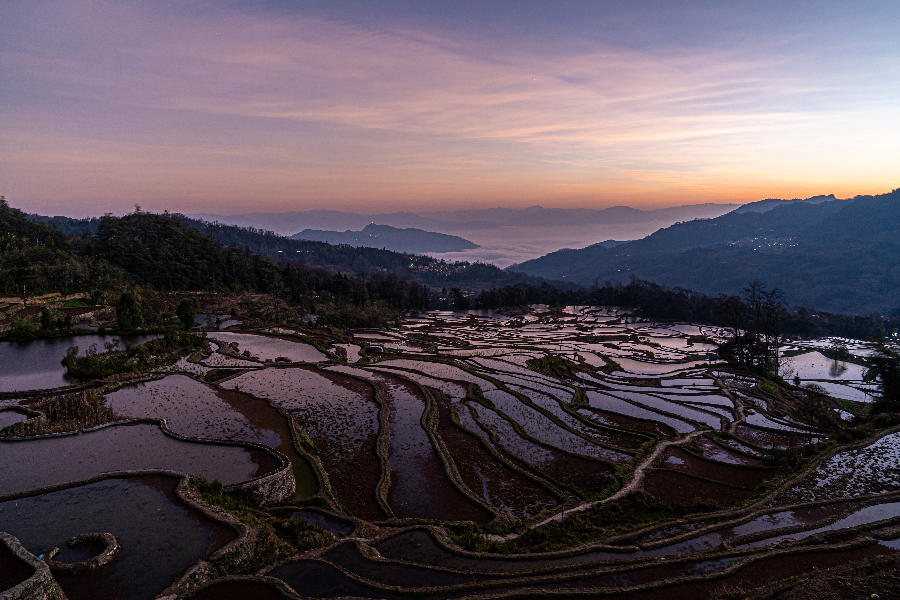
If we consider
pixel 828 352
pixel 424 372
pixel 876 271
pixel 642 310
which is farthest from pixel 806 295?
pixel 424 372

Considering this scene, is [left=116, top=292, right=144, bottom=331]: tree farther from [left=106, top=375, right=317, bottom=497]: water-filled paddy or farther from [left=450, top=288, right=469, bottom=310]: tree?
[left=450, top=288, right=469, bottom=310]: tree

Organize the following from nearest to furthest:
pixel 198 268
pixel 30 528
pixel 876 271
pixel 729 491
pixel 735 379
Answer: pixel 30 528
pixel 729 491
pixel 735 379
pixel 198 268
pixel 876 271

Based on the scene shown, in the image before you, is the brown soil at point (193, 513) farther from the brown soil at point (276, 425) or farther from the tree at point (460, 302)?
the tree at point (460, 302)

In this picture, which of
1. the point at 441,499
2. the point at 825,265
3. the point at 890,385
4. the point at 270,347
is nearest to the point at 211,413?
the point at 441,499

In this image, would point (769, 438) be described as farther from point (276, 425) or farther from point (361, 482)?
point (276, 425)

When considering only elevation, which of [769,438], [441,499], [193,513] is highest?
[193,513]

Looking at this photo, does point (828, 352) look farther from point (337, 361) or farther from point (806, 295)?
point (806, 295)
